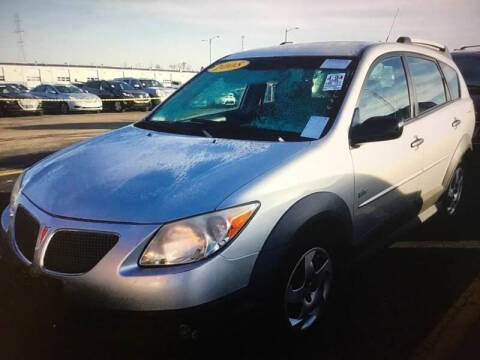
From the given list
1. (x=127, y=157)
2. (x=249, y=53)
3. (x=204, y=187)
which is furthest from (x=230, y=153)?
(x=249, y=53)

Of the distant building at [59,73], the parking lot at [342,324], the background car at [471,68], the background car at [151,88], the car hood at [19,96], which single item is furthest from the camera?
the distant building at [59,73]

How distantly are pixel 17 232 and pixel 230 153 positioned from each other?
1199 mm

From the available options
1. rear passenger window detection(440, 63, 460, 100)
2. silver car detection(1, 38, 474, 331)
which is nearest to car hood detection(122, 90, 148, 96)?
silver car detection(1, 38, 474, 331)

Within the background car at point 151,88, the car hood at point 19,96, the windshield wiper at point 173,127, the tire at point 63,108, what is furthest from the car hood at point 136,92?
the windshield wiper at point 173,127

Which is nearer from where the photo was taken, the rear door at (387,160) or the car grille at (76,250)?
the car grille at (76,250)

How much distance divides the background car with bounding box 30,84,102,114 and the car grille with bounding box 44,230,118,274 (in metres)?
18.9

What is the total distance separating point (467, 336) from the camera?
2574mm

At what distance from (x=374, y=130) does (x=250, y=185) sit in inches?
38.2

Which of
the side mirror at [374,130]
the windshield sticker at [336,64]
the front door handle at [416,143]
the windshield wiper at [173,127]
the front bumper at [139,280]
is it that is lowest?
the front bumper at [139,280]

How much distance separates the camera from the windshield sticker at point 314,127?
2.55m

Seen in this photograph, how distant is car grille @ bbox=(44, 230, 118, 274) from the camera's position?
1908 mm

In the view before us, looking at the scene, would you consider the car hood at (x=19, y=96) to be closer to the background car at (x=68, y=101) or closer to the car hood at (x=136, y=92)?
the background car at (x=68, y=101)

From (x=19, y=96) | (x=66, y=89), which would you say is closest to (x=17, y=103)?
(x=19, y=96)

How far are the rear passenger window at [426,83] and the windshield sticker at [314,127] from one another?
47.9 inches
